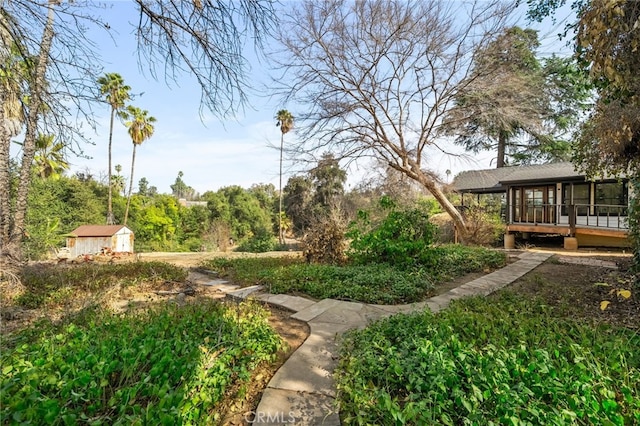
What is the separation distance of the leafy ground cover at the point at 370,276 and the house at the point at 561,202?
5.76m

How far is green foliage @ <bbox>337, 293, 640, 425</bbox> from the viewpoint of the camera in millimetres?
1580

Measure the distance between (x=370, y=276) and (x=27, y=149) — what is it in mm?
5403

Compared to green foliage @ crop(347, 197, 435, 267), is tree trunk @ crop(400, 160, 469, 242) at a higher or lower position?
higher

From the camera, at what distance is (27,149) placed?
4055 millimetres

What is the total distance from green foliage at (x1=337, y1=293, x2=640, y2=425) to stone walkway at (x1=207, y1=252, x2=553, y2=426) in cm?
16

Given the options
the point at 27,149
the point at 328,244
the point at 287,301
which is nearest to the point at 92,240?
the point at 27,149

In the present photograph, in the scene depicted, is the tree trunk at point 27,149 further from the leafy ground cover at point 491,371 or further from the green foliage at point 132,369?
the leafy ground cover at point 491,371

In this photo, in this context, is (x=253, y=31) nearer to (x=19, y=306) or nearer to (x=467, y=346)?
(x=467, y=346)

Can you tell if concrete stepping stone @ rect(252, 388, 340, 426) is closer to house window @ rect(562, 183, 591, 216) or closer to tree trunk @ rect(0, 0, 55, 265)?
tree trunk @ rect(0, 0, 55, 265)

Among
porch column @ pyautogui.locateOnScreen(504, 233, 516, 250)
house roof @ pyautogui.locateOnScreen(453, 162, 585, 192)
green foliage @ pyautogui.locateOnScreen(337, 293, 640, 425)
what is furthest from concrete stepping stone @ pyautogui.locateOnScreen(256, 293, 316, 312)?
porch column @ pyautogui.locateOnScreen(504, 233, 516, 250)

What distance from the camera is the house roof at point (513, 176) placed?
11.2m

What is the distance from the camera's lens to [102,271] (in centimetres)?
542

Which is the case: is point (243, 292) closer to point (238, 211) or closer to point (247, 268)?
point (247, 268)

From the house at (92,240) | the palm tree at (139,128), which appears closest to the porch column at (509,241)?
the house at (92,240)
